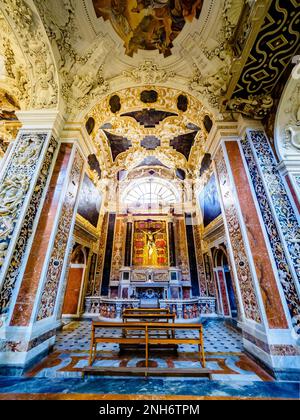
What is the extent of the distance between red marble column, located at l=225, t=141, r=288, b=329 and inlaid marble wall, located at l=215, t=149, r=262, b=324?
0.18 metres

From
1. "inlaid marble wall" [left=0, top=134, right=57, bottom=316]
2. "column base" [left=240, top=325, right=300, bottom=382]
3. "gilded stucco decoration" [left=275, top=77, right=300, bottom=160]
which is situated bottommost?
"column base" [left=240, top=325, right=300, bottom=382]

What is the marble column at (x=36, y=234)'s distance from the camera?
124 inches

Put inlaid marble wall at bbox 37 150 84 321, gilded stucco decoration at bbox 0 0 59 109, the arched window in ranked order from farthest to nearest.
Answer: the arched window
gilded stucco decoration at bbox 0 0 59 109
inlaid marble wall at bbox 37 150 84 321

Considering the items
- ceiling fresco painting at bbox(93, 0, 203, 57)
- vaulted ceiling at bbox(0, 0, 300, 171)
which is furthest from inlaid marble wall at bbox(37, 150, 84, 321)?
ceiling fresco painting at bbox(93, 0, 203, 57)

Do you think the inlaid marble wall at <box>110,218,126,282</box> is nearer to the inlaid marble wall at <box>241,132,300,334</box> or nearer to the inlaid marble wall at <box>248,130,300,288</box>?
the inlaid marble wall at <box>241,132,300,334</box>

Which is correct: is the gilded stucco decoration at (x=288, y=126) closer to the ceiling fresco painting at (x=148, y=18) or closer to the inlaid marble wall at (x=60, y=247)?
the ceiling fresco painting at (x=148, y=18)

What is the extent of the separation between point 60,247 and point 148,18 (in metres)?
7.06

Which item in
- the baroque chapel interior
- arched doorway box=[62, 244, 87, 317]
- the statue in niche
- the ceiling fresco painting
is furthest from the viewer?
the statue in niche

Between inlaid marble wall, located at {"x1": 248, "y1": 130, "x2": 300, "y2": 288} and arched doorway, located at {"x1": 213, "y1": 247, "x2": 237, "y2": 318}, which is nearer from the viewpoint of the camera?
inlaid marble wall, located at {"x1": 248, "y1": 130, "x2": 300, "y2": 288}

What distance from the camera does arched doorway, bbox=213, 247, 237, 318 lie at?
24.4 ft

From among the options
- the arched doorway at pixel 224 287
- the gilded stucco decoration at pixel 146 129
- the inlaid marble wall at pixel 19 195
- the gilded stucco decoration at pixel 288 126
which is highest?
the gilded stucco decoration at pixel 146 129

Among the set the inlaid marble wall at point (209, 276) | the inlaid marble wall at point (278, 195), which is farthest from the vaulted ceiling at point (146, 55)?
the inlaid marble wall at point (209, 276)

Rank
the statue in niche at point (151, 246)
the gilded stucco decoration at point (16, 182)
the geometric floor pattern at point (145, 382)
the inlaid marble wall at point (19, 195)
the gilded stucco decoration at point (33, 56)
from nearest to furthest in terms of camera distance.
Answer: the geometric floor pattern at point (145, 382), the inlaid marble wall at point (19, 195), the gilded stucco decoration at point (16, 182), the gilded stucco decoration at point (33, 56), the statue in niche at point (151, 246)

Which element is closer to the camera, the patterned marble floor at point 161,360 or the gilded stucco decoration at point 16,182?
the patterned marble floor at point 161,360
